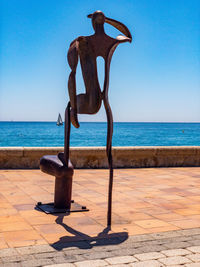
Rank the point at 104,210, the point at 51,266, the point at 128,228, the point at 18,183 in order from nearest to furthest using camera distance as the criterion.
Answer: the point at 51,266
the point at 128,228
the point at 104,210
the point at 18,183

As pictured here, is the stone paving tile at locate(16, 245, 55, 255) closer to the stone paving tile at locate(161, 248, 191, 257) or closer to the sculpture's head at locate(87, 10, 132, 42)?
the stone paving tile at locate(161, 248, 191, 257)

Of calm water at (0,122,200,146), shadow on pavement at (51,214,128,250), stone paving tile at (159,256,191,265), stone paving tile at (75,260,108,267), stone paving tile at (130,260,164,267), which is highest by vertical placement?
stone paving tile at (159,256,191,265)

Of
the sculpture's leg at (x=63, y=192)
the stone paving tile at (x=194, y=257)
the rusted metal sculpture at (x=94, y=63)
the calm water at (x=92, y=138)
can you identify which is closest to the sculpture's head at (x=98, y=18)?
the rusted metal sculpture at (x=94, y=63)

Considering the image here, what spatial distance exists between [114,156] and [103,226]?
514cm

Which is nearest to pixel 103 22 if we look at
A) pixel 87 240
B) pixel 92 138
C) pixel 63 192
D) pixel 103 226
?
pixel 63 192

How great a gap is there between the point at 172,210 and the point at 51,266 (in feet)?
8.75

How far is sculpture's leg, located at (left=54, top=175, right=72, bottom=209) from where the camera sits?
212 inches

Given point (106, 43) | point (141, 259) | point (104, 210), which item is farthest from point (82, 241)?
point (106, 43)

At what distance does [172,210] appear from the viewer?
218 inches

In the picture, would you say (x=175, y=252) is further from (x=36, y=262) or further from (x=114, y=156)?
(x=114, y=156)

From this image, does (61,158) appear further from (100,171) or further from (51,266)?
(100,171)

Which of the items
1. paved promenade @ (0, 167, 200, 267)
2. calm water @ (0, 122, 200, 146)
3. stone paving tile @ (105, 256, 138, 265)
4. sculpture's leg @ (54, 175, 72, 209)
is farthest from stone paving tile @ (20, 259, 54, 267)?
calm water @ (0, 122, 200, 146)

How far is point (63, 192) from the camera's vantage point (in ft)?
17.8

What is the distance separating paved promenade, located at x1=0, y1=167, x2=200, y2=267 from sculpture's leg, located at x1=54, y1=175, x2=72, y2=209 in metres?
0.31
